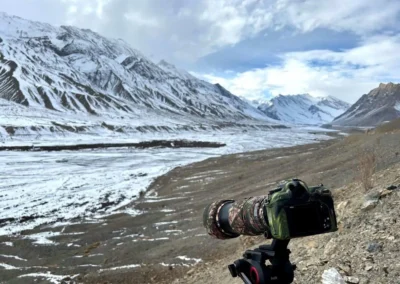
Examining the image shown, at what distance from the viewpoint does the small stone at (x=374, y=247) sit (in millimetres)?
5738

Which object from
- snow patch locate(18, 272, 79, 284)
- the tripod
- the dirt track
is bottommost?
snow patch locate(18, 272, 79, 284)

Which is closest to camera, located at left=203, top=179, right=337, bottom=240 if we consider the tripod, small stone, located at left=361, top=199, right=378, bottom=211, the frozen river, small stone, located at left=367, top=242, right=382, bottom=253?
the tripod

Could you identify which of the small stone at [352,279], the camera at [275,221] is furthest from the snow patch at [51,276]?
the camera at [275,221]

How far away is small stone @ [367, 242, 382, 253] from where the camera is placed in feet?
18.8

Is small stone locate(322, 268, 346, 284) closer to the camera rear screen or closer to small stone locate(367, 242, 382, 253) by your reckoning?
small stone locate(367, 242, 382, 253)

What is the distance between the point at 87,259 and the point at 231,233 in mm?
14504

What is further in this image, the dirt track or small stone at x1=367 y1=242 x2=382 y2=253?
the dirt track

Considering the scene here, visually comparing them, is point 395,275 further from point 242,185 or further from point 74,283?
point 242,185

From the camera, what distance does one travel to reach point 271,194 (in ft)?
9.02

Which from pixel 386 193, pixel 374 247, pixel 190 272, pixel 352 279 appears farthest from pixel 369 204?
pixel 190 272

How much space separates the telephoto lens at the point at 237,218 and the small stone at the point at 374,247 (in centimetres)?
337

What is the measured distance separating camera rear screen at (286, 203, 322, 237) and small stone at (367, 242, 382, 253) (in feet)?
12.5

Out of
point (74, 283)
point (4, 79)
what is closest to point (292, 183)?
point (74, 283)

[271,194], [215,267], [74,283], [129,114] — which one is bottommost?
[74,283]
